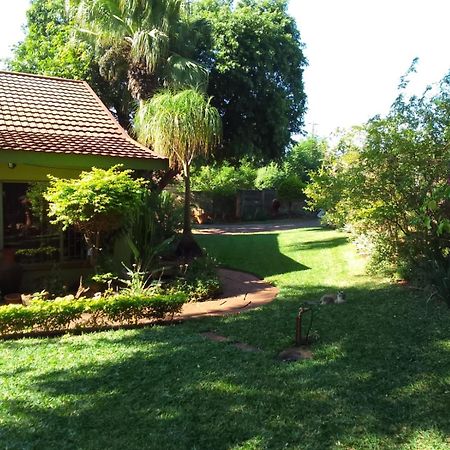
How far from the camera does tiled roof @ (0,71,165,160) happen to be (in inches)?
341

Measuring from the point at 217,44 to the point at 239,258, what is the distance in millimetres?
8108

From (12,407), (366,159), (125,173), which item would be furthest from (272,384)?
(366,159)

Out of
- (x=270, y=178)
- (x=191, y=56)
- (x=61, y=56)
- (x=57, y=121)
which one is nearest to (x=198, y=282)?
(x=57, y=121)

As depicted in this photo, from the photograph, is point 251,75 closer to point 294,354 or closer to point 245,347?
point 245,347

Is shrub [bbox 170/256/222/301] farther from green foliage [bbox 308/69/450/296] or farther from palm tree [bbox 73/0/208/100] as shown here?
palm tree [bbox 73/0/208/100]

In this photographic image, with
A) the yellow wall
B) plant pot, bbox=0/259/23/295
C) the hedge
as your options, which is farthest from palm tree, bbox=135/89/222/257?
the hedge

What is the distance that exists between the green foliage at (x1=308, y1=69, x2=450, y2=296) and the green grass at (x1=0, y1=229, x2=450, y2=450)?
5.57 feet

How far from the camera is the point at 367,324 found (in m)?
6.39

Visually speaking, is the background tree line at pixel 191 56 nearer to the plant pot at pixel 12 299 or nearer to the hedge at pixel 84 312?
the plant pot at pixel 12 299

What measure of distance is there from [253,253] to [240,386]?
10122 millimetres

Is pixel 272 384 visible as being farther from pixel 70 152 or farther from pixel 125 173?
pixel 70 152

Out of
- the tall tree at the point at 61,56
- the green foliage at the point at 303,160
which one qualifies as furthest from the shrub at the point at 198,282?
the green foliage at the point at 303,160

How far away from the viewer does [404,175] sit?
26.6 feet

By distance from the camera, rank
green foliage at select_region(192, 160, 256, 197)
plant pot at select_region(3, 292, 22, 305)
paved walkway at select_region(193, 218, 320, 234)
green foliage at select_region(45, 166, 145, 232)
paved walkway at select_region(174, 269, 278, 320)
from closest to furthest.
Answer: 1. green foliage at select_region(45, 166, 145, 232)
2. paved walkway at select_region(174, 269, 278, 320)
3. plant pot at select_region(3, 292, 22, 305)
4. paved walkway at select_region(193, 218, 320, 234)
5. green foliage at select_region(192, 160, 256, 197)
